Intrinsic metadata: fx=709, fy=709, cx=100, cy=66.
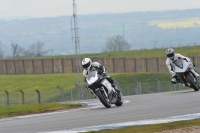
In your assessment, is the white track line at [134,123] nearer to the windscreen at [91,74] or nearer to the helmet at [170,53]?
the windscreen at [91,74]

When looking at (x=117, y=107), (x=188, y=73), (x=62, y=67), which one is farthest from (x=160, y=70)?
(x=117, y=107)

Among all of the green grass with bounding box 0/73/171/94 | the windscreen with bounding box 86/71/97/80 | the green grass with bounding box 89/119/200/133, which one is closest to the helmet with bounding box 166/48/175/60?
the windscreen with bounding box 86/71/97/80

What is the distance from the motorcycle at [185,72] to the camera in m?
27.8

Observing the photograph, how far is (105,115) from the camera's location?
2006 cm

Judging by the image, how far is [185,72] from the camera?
27938 millimetres

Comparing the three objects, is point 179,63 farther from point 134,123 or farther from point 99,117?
point 134,123

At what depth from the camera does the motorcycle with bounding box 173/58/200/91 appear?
2781cm

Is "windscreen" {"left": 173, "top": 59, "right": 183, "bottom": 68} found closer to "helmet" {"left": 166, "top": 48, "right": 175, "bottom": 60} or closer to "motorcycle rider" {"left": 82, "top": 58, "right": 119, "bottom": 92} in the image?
"helmet" {"left": 166, "top": 48, "right": 175, "bottom": 60}

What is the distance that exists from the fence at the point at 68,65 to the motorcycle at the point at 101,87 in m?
45.1

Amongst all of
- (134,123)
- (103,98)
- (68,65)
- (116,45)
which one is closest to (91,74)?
(103,98)

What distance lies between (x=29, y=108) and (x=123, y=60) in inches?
2181

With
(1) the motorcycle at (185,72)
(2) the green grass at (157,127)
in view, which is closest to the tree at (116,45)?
(1) the motorcycle at (185,72)

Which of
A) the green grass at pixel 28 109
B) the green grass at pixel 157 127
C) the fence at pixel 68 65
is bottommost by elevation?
the fence at pixel 68 65

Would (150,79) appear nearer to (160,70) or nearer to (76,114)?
(160,70)
